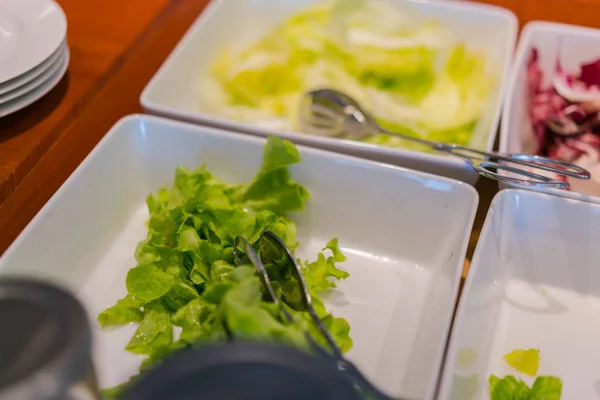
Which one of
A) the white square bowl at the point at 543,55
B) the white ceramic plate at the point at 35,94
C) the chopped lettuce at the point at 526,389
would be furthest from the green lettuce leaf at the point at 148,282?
the white square bowl at the point at 543,55

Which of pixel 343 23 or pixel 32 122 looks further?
pixel 343 23

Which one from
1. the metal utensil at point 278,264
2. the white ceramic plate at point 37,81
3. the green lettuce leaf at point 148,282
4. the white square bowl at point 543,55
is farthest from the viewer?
the white square bowl at point 543,55

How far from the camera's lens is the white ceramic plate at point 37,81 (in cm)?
82

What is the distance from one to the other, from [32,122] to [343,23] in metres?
0.60

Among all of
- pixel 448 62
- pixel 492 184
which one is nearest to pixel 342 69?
pixel 448 62

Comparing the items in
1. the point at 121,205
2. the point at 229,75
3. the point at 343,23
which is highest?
the point at 343,23

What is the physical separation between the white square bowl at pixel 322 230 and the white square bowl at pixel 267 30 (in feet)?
0.12

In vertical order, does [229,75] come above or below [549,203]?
below

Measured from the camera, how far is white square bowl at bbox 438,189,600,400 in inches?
27.4

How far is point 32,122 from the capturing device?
34.1 inches

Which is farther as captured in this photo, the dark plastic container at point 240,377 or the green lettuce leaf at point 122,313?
the green lettuce leaf at point 122,313

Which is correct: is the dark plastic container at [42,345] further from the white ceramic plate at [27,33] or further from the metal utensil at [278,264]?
the white ceramic plate at [27,33]

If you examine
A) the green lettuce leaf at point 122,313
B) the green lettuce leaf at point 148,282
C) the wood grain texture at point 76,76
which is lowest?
the green lettuce leaf at point 122,313

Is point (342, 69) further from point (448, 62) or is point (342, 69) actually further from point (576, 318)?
point (576, 318)
